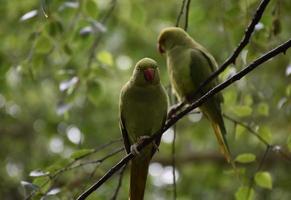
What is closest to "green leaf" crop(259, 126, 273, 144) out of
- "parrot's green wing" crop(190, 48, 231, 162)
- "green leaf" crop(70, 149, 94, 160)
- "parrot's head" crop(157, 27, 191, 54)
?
"parrot's green wing" crop(190, 48, 231, 162)

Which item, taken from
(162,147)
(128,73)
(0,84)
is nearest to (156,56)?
(128,73)

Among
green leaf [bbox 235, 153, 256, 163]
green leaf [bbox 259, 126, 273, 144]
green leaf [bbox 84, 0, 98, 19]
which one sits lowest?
green leaf [bbox 235, 153, 256, 163]

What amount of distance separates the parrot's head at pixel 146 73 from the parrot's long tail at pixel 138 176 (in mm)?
431

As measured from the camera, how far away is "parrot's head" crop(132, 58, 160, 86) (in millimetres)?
2859

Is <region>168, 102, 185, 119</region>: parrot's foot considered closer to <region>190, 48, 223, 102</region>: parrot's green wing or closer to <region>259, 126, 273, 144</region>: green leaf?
<region>190, 48, 223, 102</region>: parrot's green wing

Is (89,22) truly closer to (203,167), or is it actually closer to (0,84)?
(0,84)

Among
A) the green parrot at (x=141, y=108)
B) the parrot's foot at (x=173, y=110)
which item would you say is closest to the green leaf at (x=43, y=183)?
the green parrot at (x=141, y=108)

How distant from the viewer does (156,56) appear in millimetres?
6188

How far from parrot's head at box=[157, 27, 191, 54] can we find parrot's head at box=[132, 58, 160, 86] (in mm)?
618

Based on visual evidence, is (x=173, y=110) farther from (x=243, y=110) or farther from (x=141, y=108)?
(x=243, y=110)

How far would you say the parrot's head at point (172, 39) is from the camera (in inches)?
137

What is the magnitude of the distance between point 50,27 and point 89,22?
0.22 meters

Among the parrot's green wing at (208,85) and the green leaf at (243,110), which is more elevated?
the parrot's green wing at (208,85)

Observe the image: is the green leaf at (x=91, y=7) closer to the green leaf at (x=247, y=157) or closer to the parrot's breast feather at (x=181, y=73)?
the parrot's breast feather at (x=181, y=73)
